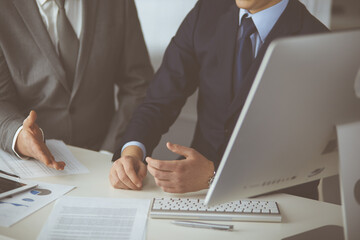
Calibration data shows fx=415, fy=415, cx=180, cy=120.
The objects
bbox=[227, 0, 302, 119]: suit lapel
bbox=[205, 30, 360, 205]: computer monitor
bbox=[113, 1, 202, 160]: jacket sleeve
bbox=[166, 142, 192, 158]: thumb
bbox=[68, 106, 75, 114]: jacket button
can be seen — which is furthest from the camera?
bbox=[68, 106, 75, 114]: jacket button

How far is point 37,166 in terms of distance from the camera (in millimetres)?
1349

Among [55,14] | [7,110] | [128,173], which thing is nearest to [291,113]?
[128,173]

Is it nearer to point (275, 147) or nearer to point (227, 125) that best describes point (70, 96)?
point (227, 125)

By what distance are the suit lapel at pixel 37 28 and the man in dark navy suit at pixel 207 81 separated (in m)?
0.45

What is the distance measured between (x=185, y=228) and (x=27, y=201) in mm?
431

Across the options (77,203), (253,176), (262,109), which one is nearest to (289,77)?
(262,109)

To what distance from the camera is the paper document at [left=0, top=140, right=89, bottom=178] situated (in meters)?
1.29

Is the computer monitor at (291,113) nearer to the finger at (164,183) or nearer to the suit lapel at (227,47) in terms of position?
the finger at (164,183)

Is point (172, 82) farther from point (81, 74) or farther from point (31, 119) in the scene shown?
point (31, 119)

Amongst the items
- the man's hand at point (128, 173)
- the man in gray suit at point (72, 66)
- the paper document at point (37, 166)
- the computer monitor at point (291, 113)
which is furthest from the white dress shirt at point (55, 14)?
the computer monitor at point (291, 113)

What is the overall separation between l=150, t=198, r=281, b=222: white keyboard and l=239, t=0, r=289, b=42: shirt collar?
24.6 inches

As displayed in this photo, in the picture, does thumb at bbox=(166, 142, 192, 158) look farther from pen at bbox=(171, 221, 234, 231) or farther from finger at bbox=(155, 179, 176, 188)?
pen at bbox=(171, 221, 234, 231)

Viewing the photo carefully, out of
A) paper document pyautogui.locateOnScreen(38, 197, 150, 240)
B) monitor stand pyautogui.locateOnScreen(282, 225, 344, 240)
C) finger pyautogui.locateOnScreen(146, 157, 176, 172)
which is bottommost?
monitor stand pyautogui.locateOnScreen(282, 225, 344, 240)

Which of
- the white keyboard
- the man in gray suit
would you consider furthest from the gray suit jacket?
the white keyboard
